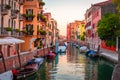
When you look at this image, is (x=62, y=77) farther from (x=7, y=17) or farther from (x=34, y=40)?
(x=34, y=40)

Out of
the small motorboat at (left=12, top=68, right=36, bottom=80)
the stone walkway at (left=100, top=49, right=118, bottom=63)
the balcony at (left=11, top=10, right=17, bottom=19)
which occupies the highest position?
the balcony at (left=11, top=10, right=17, bottom=19)

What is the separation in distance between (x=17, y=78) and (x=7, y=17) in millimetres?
11312

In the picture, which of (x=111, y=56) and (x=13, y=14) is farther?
(x=111, y=56)

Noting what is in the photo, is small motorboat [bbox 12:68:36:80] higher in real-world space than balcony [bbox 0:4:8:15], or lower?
lower

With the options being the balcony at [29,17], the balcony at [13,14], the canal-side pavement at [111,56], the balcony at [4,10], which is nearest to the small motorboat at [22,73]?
the balcony at [4,10]

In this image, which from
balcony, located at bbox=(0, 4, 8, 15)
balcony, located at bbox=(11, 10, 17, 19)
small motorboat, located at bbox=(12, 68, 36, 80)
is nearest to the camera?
small motorboat, located at bbox=(12, 68, 36, 80)

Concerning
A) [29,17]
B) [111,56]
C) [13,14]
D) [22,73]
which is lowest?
[22,73]

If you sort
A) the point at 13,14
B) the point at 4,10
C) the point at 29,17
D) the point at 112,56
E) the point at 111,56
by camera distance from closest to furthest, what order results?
the point at 4,10 → the point at 13,14 → the point at 112,56 → the point at 111,56 → the point at 29,17

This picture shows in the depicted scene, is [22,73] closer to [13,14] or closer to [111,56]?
[13,14]

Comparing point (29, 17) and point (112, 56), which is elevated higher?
point (29, 17)

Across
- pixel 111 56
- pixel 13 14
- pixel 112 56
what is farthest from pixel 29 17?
pixel 112 56

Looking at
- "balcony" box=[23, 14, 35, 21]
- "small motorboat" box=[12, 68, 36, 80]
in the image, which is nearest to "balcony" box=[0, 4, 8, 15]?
"small motorboat" box=[12, 68, 36, 80]

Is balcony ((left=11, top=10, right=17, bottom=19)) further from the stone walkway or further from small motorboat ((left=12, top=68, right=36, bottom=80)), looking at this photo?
the stone walkway

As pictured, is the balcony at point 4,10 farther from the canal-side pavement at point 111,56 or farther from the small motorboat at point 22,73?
the canal-side pavement at point 111,56
